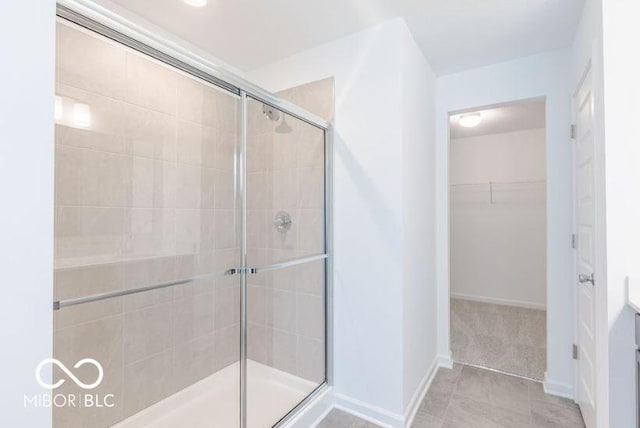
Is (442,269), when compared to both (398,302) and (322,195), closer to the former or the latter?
(398,302)

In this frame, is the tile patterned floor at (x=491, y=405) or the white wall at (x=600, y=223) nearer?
the white wall at (x=600, y=223)

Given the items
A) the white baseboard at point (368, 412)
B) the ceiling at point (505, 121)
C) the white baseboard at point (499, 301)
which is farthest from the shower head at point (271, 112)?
the white baseboard at point (499, 301)

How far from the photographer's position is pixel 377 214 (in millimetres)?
1930

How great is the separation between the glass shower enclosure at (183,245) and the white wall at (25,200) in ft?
1.93

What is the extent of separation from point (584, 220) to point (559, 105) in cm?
90

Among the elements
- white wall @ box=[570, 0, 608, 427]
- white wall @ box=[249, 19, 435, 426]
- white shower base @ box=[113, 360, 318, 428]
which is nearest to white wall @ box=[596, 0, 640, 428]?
white wall @ box=[570, 0, 608, 427]

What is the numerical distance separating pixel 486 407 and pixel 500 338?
4.51ft

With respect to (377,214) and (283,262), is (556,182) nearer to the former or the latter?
(377,214)

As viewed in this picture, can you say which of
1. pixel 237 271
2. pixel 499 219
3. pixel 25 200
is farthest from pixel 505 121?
pixel 25 200

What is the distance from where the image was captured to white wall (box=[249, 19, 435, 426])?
6.12ft

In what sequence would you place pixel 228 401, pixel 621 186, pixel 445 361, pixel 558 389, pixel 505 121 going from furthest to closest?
pixel 505 121 → pixel 445 361 → pixel 558 389 → pixel 228 401 → pixel 621 186

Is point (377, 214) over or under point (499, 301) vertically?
over

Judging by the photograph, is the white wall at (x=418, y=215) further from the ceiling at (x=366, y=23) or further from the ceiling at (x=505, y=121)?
the ceiling at (x=505, y=121)

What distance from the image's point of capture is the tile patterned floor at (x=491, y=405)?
1865mm
